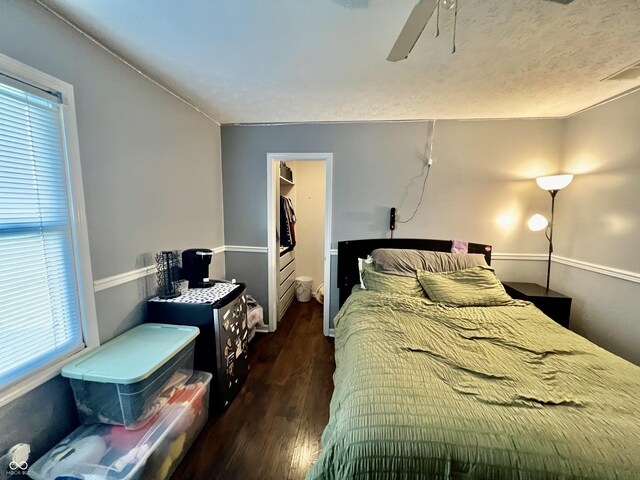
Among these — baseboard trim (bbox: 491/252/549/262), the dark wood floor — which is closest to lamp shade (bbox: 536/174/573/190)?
baseboard trim (bbox: 491/252/549/262)

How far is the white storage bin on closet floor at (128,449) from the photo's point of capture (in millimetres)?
1053

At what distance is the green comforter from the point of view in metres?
0.79

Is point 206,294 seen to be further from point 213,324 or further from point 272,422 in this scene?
point 272,422

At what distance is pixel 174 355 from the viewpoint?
1.41m

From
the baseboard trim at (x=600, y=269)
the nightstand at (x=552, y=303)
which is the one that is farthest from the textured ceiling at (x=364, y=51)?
the nightstand at (x=552, y=303)

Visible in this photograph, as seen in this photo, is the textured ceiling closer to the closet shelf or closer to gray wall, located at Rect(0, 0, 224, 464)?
gray wall, located at Rect(0, 0, 224, 464)

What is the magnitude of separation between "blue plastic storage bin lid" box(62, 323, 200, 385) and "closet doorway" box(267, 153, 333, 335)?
1.40 meters

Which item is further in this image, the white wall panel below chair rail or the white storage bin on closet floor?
the white wall panel below chair rail

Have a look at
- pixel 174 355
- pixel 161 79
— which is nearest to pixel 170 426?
pixel 174 355

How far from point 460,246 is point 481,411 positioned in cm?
203

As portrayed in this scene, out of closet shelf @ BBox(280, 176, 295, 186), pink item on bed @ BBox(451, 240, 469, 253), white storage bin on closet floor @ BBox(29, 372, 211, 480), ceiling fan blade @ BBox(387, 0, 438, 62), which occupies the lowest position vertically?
white storage bin on closet floor @ BBox(29, 372, 211, 480)

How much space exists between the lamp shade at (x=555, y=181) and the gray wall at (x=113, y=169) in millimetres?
3298

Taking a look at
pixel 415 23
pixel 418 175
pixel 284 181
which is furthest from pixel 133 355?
pixel 418 175

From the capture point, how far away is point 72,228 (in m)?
1.29
